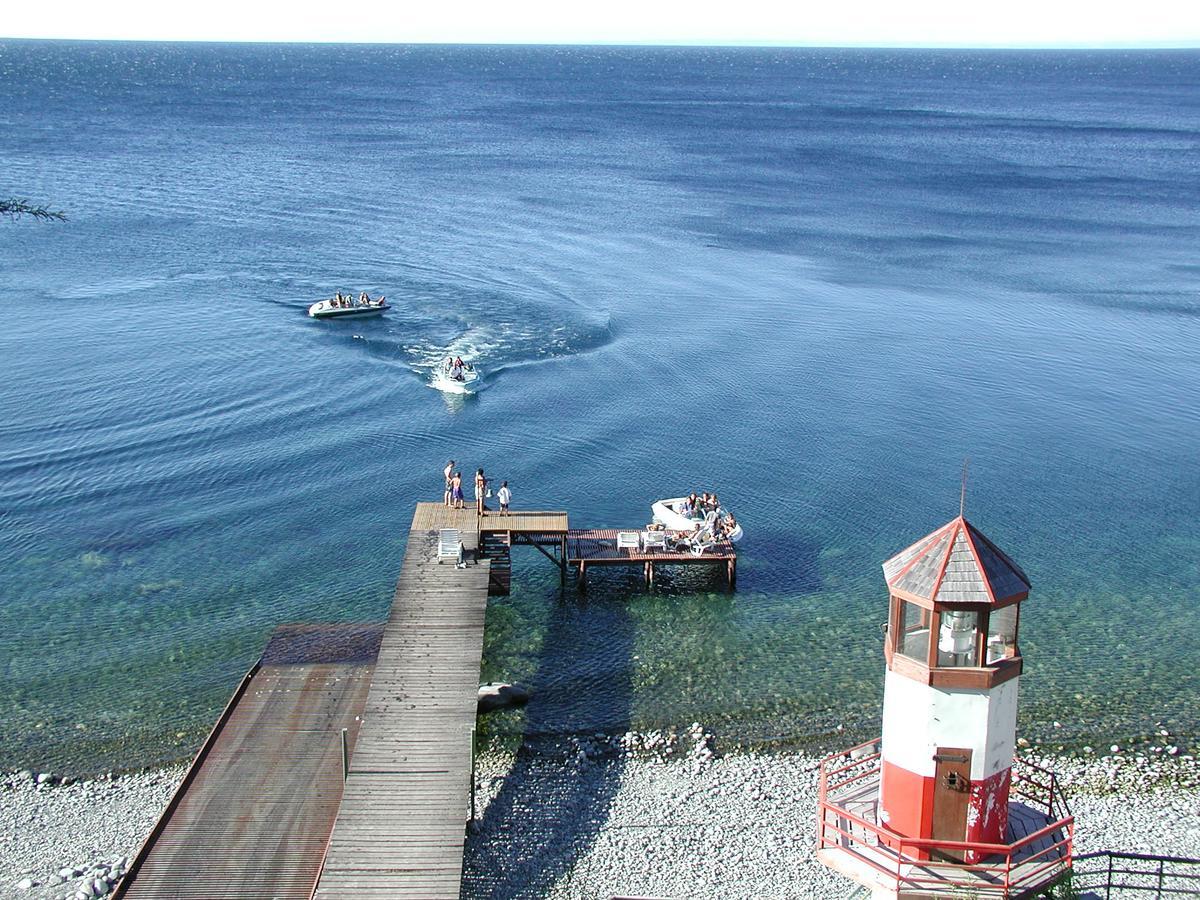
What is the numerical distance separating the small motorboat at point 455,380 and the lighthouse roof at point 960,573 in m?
40.4

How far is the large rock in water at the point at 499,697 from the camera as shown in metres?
33.5

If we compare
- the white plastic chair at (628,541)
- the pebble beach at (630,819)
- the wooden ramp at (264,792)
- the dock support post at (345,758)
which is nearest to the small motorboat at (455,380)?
the white plastic chair at (628,541)

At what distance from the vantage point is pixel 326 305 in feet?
227

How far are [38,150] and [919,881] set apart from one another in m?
133

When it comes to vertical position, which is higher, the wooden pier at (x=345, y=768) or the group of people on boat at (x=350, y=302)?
the group of people on boat at (x=350, y=302)

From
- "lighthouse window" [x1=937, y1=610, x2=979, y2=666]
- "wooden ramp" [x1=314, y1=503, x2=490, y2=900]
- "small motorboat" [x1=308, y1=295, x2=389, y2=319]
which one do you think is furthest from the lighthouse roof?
"small motorboat" [x1=308, y1=295, x2=389, y2=319]

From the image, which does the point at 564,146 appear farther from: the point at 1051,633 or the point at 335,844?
the point at 335,844

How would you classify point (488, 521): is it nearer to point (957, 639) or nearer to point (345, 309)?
point (957, 639)

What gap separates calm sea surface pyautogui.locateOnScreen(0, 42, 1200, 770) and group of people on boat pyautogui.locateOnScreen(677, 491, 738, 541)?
1.69 m

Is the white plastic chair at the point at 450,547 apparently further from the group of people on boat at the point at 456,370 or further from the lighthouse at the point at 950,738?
the group of people on boat at the point at 456,370

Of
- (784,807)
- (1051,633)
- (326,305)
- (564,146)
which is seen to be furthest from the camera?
(564,146)

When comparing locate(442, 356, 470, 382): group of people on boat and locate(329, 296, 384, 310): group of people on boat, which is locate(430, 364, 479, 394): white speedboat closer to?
locate(442, 356, 470, 382): group of people on boat

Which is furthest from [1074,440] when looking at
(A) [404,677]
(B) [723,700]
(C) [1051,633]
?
(A) [404,677]

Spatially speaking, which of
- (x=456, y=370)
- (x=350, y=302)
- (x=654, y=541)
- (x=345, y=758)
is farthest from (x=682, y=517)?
(x=350, y=302)
